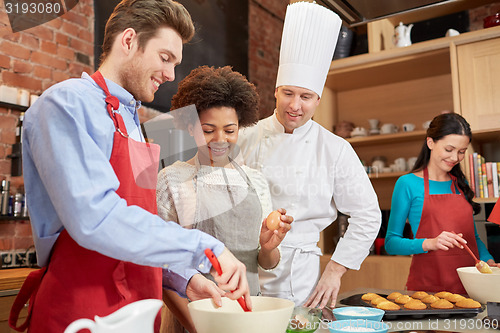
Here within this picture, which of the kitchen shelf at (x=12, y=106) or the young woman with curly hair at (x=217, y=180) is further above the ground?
the kitchen shelf at (x=12, y=106)

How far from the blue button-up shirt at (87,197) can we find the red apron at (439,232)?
5.04 ft

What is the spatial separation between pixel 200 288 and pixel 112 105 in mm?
383

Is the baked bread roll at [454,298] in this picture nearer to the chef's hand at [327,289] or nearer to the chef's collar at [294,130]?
the chef's hand at [327,289]

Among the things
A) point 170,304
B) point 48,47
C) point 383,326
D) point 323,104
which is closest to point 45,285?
point 170,304

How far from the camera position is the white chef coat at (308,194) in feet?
4.93

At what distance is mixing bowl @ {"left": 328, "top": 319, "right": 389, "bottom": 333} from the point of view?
2.57 ft

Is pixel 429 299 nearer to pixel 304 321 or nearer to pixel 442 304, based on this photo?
pixel 442 304

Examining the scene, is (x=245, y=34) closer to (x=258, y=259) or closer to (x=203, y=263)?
(x=258, y=259)

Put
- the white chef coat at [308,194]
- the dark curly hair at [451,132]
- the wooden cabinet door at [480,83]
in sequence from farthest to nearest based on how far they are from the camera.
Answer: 1. the wooden cabinet door at [480,83]
2. the dark curly hair at [451,132]
3. the white chef coat at [308,194]

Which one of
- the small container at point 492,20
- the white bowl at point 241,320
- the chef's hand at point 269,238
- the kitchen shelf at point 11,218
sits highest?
the small container at point 492,20

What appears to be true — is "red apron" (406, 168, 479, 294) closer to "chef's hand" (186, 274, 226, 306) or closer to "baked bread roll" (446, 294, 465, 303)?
"baked bread roll" (446, 294, 465, 303)

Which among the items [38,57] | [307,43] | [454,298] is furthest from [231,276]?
[38,57]

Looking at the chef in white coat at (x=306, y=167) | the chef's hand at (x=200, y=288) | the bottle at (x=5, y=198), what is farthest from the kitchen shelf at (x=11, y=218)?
the chef's hand at (x=200, y=288)

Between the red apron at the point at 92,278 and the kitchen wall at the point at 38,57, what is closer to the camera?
the red apron at the point at 92,278
